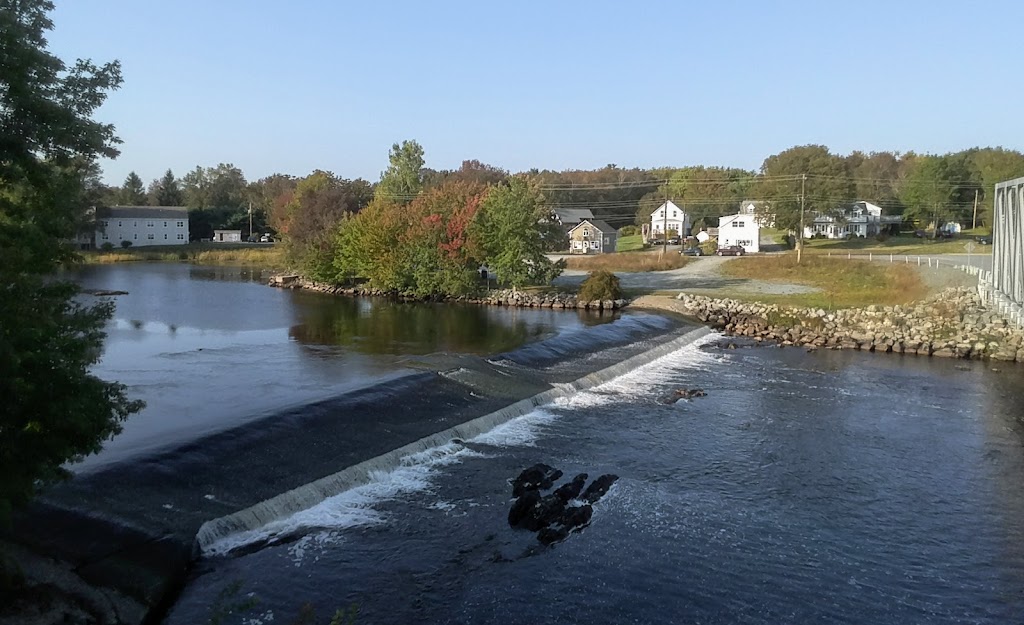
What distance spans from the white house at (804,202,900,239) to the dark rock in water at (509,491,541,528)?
8556 cm

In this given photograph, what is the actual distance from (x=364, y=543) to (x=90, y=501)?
4218 mm

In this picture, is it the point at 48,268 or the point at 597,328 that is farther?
the point at 597,328

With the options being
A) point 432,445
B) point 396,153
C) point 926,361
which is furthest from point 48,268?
point 396,153

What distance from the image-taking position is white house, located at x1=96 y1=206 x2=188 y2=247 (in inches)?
3809

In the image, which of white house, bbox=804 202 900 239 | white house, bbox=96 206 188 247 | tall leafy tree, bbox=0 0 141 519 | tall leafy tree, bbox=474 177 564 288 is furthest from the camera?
white house, bbox=96 206 188 247

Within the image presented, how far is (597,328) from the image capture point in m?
33.9

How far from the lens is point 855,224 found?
319ft

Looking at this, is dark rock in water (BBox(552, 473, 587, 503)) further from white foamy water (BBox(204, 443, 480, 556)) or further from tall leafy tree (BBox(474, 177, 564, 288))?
tall leafy tree (BBox(474, 177, 564, 288))

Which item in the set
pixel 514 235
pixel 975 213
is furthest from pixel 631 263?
pixel 975 213

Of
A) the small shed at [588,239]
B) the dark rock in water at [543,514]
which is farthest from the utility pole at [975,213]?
the dark rock in water at [543,514]

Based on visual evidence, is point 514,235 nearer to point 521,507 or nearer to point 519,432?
point 519,432

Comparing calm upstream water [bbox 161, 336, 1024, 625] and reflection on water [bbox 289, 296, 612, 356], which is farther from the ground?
reflection on water [bbox 289, 296, 612, 356]

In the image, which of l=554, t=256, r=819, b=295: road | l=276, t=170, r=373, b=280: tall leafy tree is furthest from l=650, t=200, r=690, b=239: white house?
l=276, t=170, r=373, b=280: tall leafy tree

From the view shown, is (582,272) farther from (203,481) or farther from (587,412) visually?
(203,481)
